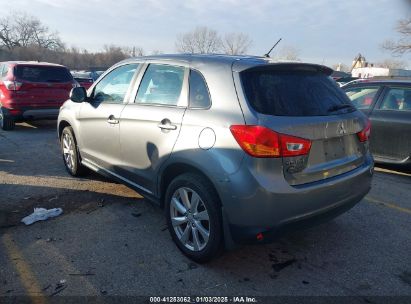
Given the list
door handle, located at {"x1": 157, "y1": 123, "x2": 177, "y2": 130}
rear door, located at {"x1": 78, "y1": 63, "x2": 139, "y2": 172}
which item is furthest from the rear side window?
door handle, located at {"x1": 157, "y1": 123, "x2": 177, "y2": 130}

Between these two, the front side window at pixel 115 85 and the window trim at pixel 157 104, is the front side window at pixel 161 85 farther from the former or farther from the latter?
the front side window at pixel 115 85

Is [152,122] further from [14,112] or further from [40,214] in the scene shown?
[14,112]

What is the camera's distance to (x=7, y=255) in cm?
315

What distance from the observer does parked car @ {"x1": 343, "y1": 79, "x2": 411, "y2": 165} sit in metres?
5.71

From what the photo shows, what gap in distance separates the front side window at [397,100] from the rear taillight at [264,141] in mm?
4176

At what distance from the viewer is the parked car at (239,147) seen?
2572mm

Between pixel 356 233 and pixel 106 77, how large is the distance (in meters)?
3.49

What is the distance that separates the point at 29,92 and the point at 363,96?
7.60m

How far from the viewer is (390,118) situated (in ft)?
19.2

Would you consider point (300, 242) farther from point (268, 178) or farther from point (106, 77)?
point (106, 77)

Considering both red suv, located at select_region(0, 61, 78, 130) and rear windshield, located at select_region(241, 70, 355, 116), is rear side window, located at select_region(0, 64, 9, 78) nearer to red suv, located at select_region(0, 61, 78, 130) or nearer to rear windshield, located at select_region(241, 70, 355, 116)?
red suv, located at select_region(0, 61, 78, 130)

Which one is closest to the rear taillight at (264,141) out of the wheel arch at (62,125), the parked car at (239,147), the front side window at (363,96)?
the parked car at (239,147)

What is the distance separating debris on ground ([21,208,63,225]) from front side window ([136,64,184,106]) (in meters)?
1.61

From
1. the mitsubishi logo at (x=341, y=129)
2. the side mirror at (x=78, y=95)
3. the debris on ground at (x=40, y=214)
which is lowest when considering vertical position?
the debris on ground at (x=40, y=214)
